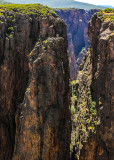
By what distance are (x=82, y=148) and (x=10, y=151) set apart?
11.3 m

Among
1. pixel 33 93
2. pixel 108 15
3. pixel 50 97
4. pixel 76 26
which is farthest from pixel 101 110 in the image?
pixel 76 26

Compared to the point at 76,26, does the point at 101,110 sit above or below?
below

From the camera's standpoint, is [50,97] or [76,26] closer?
[50,97]

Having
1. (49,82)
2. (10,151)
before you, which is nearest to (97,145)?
(49,82)

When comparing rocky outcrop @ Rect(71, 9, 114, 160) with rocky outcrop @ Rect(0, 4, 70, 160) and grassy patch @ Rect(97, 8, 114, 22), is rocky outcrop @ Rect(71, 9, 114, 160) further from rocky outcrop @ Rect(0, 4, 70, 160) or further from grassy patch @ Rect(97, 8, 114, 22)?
rocky outcrop @ Rect(0, 4, 70, 160)

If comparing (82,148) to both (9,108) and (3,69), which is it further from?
(3,69)

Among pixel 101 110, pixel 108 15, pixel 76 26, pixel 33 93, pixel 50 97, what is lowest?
pixel 101 110

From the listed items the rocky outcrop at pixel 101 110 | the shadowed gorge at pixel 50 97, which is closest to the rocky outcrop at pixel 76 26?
the shadowed gorge at pixel 50 97

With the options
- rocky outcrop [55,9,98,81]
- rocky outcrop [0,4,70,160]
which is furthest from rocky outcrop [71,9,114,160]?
rocky outcrop [55,9,98,81]

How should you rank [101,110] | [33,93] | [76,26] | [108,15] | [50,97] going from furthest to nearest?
[76,26]
[108,15]
[50,97]
[33,93]
[101,110]

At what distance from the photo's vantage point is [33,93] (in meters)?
23.2

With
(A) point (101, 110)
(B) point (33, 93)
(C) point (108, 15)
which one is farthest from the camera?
(C) point (108, 15)

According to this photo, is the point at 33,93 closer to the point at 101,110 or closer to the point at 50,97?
the point at 50,97

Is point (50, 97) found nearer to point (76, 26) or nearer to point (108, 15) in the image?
point (108, 15)
